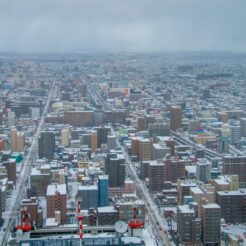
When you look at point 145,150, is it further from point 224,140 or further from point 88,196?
point 88,196

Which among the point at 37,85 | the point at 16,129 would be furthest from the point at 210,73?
the point at 16,129

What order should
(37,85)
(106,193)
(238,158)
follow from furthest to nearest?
(37,85) → (238,158) → (106,193)

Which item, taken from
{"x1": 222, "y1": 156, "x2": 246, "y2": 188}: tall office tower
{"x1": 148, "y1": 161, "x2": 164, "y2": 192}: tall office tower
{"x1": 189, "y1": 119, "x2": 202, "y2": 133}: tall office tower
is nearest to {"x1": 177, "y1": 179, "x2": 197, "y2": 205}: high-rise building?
{"x1": 148, "y1": 161, "x2": 164, "y2": 192}: tall office tower

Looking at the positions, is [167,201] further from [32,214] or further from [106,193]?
[32,214]

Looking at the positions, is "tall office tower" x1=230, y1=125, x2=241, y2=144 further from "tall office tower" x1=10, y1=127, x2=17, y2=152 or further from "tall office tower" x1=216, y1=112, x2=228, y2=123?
"tall office tower" x1=10, y1=127, x2=17, y2=152

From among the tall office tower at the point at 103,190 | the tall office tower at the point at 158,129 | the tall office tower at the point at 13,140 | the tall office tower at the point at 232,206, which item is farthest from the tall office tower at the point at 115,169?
the tall office tower at the point at 158,129

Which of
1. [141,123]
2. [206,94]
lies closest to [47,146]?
[141,123]
